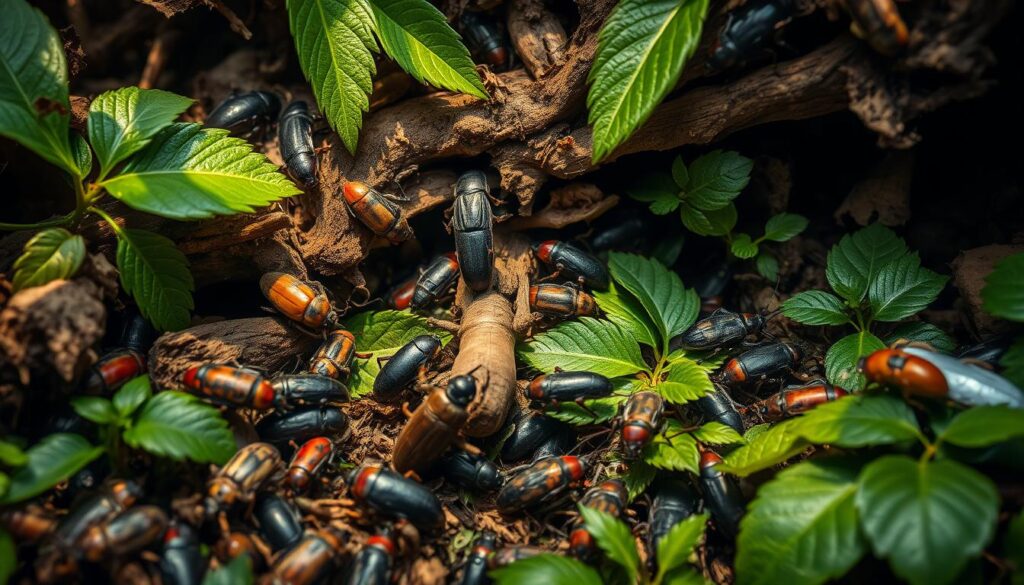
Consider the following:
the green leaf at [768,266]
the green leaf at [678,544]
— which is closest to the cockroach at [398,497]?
the green leaf at [678,544]

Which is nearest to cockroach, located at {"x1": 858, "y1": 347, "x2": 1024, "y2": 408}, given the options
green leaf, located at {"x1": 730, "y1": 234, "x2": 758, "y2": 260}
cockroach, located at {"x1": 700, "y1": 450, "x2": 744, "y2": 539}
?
cockroach, located at {"x1": 700, "y1": 450, "x2": 744, "y2": 539}

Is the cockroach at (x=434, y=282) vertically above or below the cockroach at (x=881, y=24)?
below

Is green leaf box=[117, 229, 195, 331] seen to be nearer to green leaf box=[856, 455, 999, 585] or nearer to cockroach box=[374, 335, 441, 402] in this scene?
cockroach box=[374, 335, 441, 402]

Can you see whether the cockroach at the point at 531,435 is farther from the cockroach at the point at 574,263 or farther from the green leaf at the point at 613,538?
the cockroach at the point at 574,263

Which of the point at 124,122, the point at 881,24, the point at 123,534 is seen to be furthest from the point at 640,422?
the point at 124,122

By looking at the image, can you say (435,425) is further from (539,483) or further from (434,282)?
(434,282)

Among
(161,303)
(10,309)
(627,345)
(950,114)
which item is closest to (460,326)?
(627,345)

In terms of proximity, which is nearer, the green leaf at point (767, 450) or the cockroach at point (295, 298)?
the green leaf at point (767, 450)
